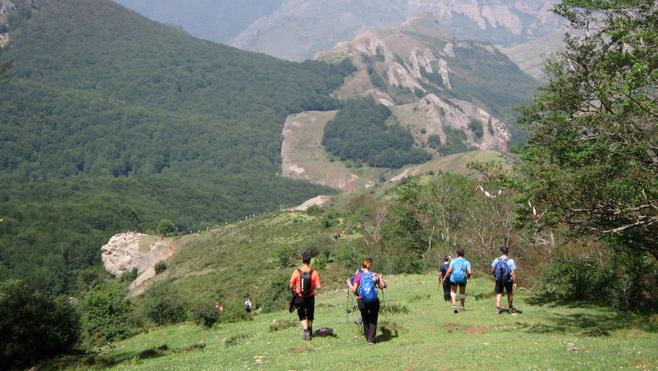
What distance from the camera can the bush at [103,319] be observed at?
39.2 meters

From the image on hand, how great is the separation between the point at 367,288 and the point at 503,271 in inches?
298

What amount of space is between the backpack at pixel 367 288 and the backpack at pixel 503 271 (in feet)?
24.0

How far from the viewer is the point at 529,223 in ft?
86.3

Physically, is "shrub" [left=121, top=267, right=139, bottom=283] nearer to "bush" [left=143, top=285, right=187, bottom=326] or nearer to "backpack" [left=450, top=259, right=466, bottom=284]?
"bush" [left=143, top=285, right=187, bottom=326]

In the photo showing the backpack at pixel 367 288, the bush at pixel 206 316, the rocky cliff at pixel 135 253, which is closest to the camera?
the backpack at pixel 367 288

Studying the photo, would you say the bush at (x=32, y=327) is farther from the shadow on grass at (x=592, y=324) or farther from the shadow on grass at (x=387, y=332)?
the shadow on grass at (x=592, y=324)

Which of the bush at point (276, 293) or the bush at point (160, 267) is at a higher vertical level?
the bush at point (160, 267)

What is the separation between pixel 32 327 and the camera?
26375 millimetres

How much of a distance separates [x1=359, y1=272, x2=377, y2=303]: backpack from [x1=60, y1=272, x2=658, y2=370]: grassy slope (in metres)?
1.51

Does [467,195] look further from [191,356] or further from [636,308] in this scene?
[191,356]

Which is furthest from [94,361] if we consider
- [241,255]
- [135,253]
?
[135,253]

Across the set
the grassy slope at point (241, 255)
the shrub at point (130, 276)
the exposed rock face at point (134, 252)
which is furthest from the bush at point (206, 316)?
the shrub at point (130, 276)

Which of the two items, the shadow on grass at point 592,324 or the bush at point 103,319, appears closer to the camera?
the shadow on grass at point 592,324

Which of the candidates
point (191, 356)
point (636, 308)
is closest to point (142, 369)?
point (191, 356)
